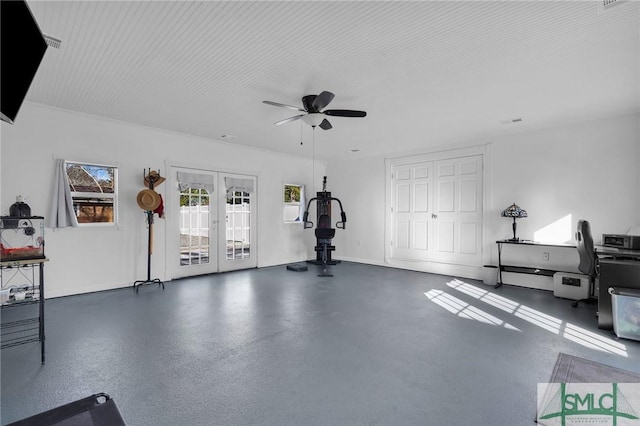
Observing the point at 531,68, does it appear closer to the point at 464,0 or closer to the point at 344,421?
the point at 464,0

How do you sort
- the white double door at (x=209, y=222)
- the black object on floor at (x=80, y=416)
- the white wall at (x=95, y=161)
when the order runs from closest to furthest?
the black object on floor at (x=80, y=416)
the white wall at (x=95, y=161)
the white double door at (x=209, y=222)

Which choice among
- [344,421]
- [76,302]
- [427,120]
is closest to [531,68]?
[427,120]

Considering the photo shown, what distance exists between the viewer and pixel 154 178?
17.2 feet

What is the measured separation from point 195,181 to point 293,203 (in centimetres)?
271

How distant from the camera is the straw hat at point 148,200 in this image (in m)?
5.02

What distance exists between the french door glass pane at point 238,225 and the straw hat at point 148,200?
1.65m

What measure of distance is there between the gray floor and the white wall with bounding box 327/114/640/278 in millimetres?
1396

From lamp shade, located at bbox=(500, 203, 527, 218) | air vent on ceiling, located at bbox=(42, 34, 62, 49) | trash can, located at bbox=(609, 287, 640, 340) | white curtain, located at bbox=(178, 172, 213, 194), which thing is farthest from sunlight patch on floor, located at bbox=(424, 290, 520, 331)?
air vent on ceiling, located at bbox=(42, 34, 62, 49)

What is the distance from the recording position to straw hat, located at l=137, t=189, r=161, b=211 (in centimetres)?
502

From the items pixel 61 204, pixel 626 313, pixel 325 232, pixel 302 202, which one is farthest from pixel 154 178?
pixel 626 313

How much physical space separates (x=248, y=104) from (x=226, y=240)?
3.29 m

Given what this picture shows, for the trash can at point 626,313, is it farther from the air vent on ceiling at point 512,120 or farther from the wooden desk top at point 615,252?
the air vent on ceiling at point 512,120

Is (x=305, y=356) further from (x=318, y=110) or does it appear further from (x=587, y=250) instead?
(x=587, y=250)

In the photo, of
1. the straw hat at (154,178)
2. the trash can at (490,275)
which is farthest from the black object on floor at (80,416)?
the trash can at (490,275)
